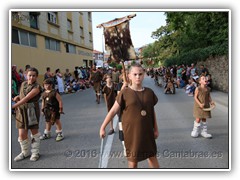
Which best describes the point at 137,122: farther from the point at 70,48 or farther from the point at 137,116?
the point at 70,48

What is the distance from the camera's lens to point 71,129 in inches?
215

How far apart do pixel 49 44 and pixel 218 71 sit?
1106 cm

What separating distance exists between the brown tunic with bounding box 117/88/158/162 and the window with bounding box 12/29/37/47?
10721mm

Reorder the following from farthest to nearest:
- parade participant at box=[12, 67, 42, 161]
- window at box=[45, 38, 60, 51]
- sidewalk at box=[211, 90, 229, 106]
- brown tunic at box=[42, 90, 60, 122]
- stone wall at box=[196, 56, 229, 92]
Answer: window at box=[45, 38, 60, 51], stone wall at box=[196, 56, 229, 92], sidewalk at box=[211, 90, 229, 106], brown tunic at box=[42, 90, 60, 122], parade participant at box=[12, 67, 42, 161]

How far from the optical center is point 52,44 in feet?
48.3

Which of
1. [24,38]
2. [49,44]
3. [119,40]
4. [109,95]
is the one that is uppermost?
[49,44]

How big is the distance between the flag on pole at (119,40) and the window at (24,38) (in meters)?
9.13

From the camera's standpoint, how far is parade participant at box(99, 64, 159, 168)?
2459 millimetres

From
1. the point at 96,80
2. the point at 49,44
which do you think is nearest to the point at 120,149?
the point at 96,80

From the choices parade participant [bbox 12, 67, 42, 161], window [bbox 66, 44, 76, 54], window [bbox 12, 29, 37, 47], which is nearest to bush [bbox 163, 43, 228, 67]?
window [bbox 66, 44, 76, 54]

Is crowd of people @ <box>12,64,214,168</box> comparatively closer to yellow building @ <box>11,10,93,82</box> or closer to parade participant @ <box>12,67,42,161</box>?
parade participant @ <box>12,67,42,161</box>

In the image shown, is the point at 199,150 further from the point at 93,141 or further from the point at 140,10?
the point at 140,10

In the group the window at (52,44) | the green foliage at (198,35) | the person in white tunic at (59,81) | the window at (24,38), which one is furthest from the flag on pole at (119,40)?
the window at (52,44)

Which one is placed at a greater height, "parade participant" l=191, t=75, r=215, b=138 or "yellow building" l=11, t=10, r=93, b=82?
"yellow building" l=11, t=10, r=93, b=82
